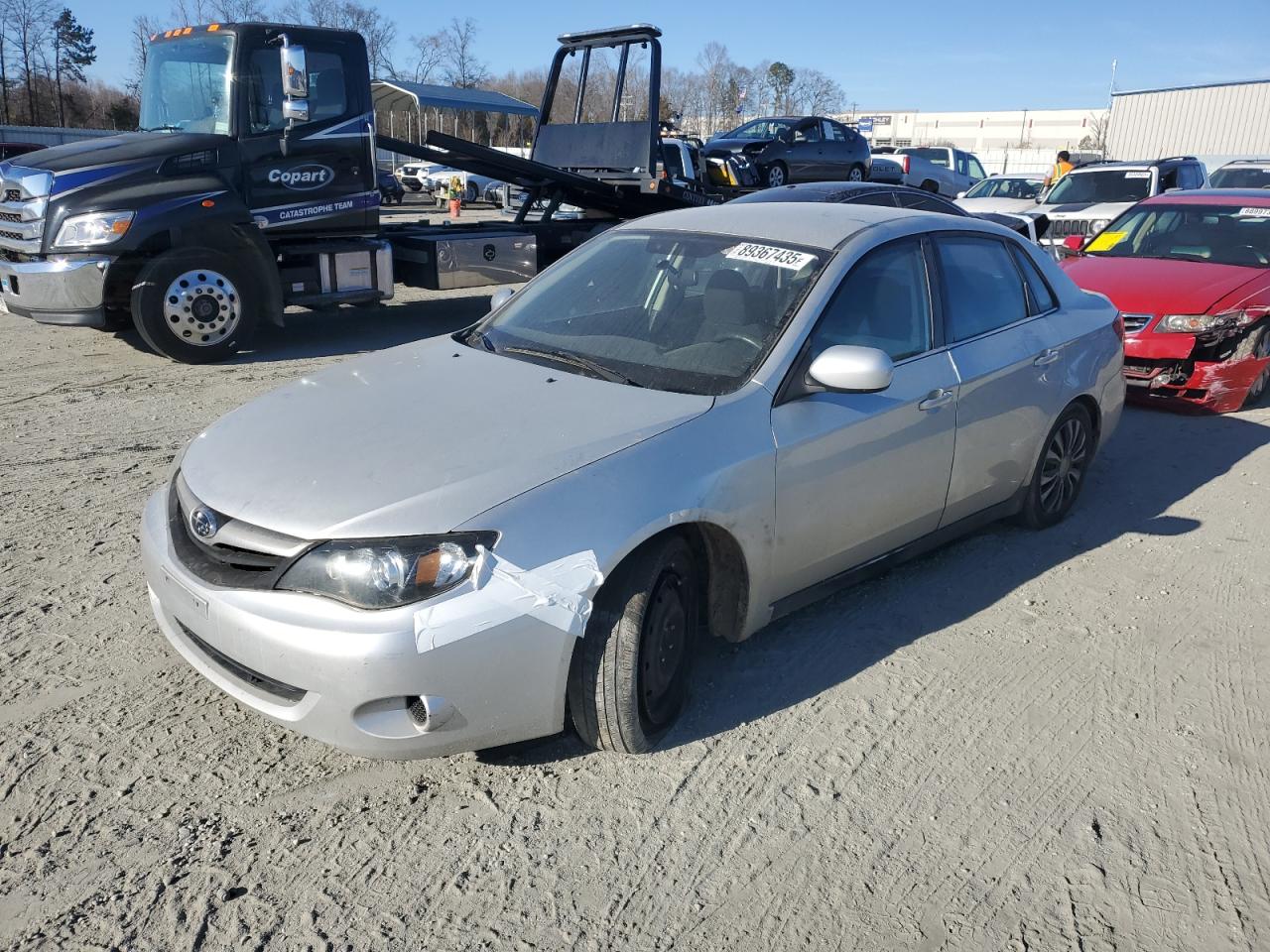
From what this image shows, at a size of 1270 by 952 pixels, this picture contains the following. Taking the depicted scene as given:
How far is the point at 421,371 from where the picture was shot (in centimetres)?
386

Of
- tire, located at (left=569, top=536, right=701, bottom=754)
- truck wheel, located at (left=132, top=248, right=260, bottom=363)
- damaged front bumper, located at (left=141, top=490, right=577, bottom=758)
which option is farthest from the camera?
truck wheel, located at (left=132, top=248, right=260, bottom=363)

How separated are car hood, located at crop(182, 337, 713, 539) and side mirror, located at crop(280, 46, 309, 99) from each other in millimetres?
5409

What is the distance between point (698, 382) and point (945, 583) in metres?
1.80

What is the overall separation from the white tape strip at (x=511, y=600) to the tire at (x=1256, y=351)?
6.81 metres

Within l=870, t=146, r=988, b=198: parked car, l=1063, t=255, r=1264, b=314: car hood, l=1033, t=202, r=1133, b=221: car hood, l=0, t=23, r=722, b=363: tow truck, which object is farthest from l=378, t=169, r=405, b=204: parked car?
l=870, t=146, r=988, b=198: parked car

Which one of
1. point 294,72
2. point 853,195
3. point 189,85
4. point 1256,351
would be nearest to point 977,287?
point 853,195

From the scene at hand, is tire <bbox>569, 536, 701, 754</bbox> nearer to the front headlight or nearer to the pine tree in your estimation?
the front headlight

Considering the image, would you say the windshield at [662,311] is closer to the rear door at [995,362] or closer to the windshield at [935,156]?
the rear door at [995,362]

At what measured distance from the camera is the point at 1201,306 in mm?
7516

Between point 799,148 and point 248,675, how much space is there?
21090 mm

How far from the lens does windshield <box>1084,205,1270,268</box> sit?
27.7 ft

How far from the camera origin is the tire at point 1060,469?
504 cm

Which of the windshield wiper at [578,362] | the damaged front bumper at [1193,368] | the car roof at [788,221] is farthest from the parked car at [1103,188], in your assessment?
the windshield wiper at [578,362]

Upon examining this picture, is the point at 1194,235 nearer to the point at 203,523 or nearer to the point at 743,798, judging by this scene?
the point at 743,798
